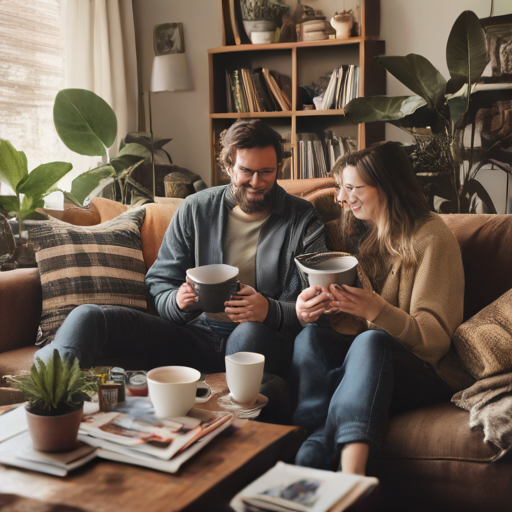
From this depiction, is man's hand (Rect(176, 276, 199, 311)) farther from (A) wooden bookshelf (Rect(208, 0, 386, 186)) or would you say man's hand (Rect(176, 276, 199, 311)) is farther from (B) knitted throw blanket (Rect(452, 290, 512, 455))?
(A) wooden bookshelf (Rect(208, 0, 386, 186))

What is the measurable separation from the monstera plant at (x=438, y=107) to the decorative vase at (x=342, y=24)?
713 millimetres

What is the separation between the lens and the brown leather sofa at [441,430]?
1229mm

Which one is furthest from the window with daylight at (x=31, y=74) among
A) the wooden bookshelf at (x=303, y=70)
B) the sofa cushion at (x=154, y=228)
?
the sofa cushion at (x=154, y=228)

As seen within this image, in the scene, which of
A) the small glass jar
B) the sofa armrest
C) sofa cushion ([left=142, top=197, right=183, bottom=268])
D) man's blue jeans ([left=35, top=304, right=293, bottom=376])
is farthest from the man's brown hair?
the small glass jar

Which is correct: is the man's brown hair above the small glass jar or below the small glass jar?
above

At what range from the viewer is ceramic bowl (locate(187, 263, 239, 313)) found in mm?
1369

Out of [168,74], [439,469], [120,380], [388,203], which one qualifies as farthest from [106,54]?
[439,469]

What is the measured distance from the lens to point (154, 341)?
1.67 m

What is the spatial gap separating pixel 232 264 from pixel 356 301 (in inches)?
20.3

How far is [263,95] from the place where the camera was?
3438mm

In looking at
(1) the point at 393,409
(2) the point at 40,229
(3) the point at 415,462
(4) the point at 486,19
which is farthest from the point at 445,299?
(4) the point at 486,19

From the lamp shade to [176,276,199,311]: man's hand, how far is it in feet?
7.09

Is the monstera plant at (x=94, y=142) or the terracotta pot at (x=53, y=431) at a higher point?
the monstera plant at (x=94, y=142)

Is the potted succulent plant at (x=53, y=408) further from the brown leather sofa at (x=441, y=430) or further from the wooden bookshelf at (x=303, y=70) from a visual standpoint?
the wooden bookshelf at (x=303, y=70)
